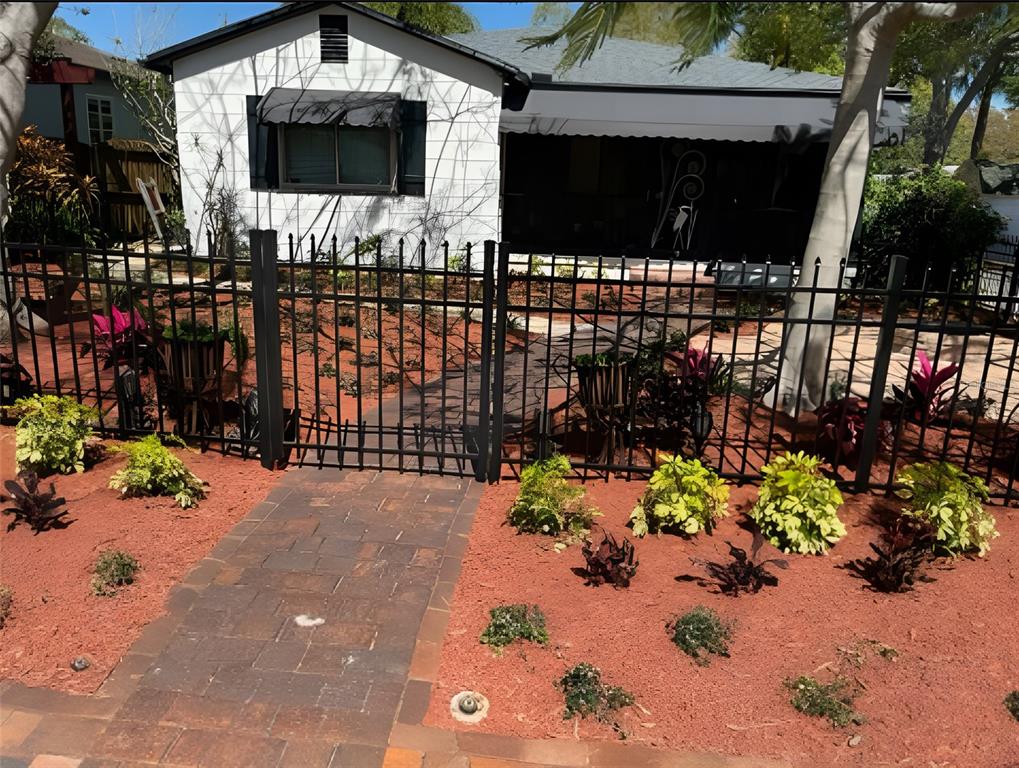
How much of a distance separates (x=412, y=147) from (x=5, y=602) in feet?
32.9

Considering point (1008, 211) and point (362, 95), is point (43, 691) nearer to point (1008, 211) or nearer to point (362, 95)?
point (362, 95)

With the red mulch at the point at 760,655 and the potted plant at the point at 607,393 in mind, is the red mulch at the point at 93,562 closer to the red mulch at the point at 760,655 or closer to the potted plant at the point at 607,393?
the red mulch at the point at 760,655

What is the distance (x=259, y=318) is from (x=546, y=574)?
2533 mm

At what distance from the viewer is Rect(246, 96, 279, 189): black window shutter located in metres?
12.2

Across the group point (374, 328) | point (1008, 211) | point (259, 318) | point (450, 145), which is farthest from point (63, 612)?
point (1008, 211)

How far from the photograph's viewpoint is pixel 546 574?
406 cm

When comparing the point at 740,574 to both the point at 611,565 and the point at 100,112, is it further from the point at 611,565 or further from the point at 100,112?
the point at 100,112

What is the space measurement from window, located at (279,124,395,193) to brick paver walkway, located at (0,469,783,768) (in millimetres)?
9166

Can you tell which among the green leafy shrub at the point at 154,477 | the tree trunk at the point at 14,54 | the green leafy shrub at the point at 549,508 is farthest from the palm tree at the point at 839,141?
the tree trunk at the point at 14,54

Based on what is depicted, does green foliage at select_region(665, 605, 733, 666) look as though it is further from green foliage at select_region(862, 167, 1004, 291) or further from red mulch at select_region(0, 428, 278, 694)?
green foliage at select_region(862, 167, 1004, 291)

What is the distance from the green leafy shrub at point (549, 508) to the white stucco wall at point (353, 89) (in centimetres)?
847

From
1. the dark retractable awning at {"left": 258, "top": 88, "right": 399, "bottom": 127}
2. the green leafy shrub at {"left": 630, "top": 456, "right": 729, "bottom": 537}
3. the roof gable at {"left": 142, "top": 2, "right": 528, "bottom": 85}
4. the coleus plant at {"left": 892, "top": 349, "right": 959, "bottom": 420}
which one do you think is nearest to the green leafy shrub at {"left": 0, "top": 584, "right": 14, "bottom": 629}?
the green leafy shrub at {"left": 630, "top": 456, "right": 729, "bottom": 537}

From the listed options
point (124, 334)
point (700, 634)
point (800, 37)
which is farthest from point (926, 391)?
point (800, 37)

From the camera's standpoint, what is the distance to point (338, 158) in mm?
12477
